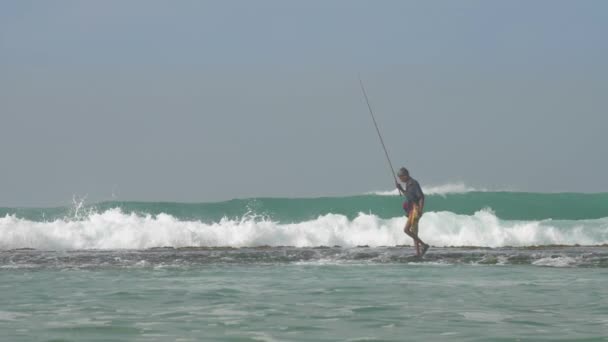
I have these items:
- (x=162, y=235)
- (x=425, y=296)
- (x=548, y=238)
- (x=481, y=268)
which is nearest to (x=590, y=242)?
(x=548, y=238)

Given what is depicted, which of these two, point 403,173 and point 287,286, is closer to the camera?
point 287,286

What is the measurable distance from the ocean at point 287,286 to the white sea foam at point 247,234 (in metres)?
0.06

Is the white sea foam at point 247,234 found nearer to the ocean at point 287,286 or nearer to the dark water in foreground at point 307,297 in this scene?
the ocean at point 287,286

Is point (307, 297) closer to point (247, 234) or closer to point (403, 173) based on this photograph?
point (403, 173)

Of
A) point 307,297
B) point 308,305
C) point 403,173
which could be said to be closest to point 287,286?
point 307,297

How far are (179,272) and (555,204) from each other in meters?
40.0

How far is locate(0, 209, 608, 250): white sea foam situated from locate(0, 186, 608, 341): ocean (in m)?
0.06

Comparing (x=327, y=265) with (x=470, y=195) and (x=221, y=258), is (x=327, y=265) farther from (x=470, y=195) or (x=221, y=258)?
(x=470, y=195)

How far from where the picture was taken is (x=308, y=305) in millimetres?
10906

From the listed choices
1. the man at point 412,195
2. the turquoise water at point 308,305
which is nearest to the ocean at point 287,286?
the turquoise water at point 308,305

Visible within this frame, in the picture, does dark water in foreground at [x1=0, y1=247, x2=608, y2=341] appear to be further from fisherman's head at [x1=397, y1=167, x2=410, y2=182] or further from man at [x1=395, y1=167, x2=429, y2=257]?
fisherman's head at [x1=397, y1=167, x2=410, y2=182]

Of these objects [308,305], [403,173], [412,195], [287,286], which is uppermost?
[403,173]

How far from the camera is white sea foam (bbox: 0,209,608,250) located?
28172 mm

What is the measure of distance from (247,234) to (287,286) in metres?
16.3
